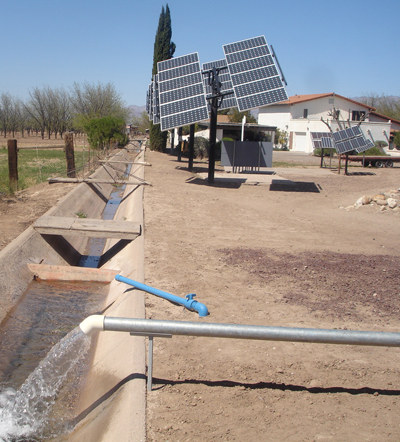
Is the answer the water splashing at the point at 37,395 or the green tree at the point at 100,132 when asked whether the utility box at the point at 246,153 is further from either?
the water splashing at the point at 37,395

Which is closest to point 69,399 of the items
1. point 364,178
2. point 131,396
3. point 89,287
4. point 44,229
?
point 131,396

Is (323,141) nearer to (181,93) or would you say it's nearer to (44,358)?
(181,93)

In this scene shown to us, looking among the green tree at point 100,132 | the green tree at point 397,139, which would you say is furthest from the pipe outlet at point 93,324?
the green tree at point 397,139

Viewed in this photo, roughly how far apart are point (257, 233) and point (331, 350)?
236 inches

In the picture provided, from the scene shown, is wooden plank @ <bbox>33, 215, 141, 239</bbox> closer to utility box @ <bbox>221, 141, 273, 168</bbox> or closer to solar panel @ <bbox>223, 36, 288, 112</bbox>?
solar panel @ <bbox>223, 36, 288, 112</bbox>

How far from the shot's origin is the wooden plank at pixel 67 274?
8672 millimetres

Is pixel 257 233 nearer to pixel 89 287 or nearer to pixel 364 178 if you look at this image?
pixel 89 287

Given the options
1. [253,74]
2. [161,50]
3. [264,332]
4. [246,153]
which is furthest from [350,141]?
[264,332]

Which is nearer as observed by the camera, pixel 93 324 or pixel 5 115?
pixel 93 324

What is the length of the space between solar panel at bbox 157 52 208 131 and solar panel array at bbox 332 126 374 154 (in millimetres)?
10643

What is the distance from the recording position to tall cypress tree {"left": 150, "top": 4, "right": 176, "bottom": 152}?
38.8 m

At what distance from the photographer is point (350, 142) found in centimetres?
2622

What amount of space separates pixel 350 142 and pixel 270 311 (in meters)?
22.6

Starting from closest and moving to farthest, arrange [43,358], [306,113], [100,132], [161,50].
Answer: [43,358], [100,132], [161,50], [306,113]
